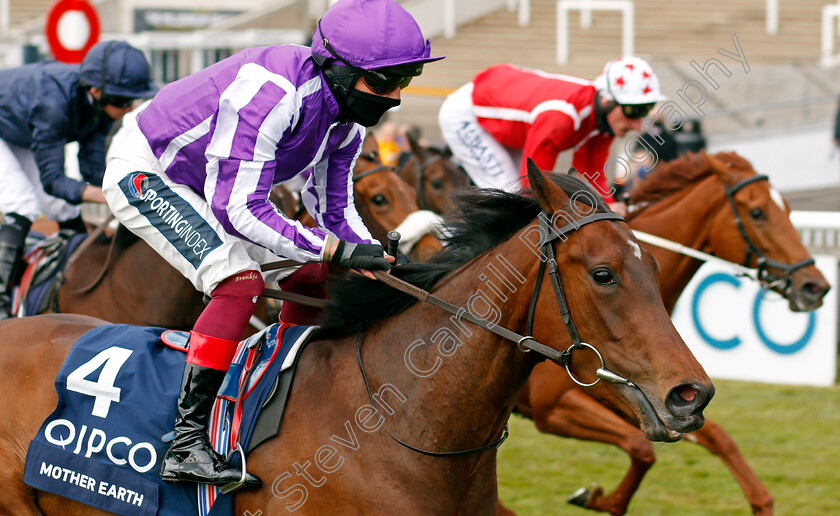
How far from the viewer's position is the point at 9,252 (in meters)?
4.73

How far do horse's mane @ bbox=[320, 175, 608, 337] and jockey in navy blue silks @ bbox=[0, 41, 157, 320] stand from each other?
212 centimetres

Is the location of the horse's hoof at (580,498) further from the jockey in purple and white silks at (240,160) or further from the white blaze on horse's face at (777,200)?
the jockey in purple and white silks at (240,160)

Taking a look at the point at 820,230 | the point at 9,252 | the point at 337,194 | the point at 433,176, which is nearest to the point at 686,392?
the point at 337,194

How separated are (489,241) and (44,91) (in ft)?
9.22

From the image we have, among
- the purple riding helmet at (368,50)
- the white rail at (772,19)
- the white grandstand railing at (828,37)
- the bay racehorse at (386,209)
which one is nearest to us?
the purple riding helmet at (368,50)

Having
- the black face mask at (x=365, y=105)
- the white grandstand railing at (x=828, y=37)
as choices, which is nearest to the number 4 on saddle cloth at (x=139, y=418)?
the black face mask at (x=365, y=105)

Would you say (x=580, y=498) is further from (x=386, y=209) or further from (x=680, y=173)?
(x=386, y=209)

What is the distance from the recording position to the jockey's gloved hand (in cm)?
278

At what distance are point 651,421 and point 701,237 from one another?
286 cm

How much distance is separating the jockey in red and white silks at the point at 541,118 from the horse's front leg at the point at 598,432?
1.02 meters

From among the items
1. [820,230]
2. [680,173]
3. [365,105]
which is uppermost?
[365,105]

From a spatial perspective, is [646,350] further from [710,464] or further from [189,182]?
[710,464]

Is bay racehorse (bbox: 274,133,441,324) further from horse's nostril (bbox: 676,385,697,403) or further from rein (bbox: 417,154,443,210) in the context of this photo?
horse's nostril (bbox: 676,385,697,403)

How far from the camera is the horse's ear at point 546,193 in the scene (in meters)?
2.59
